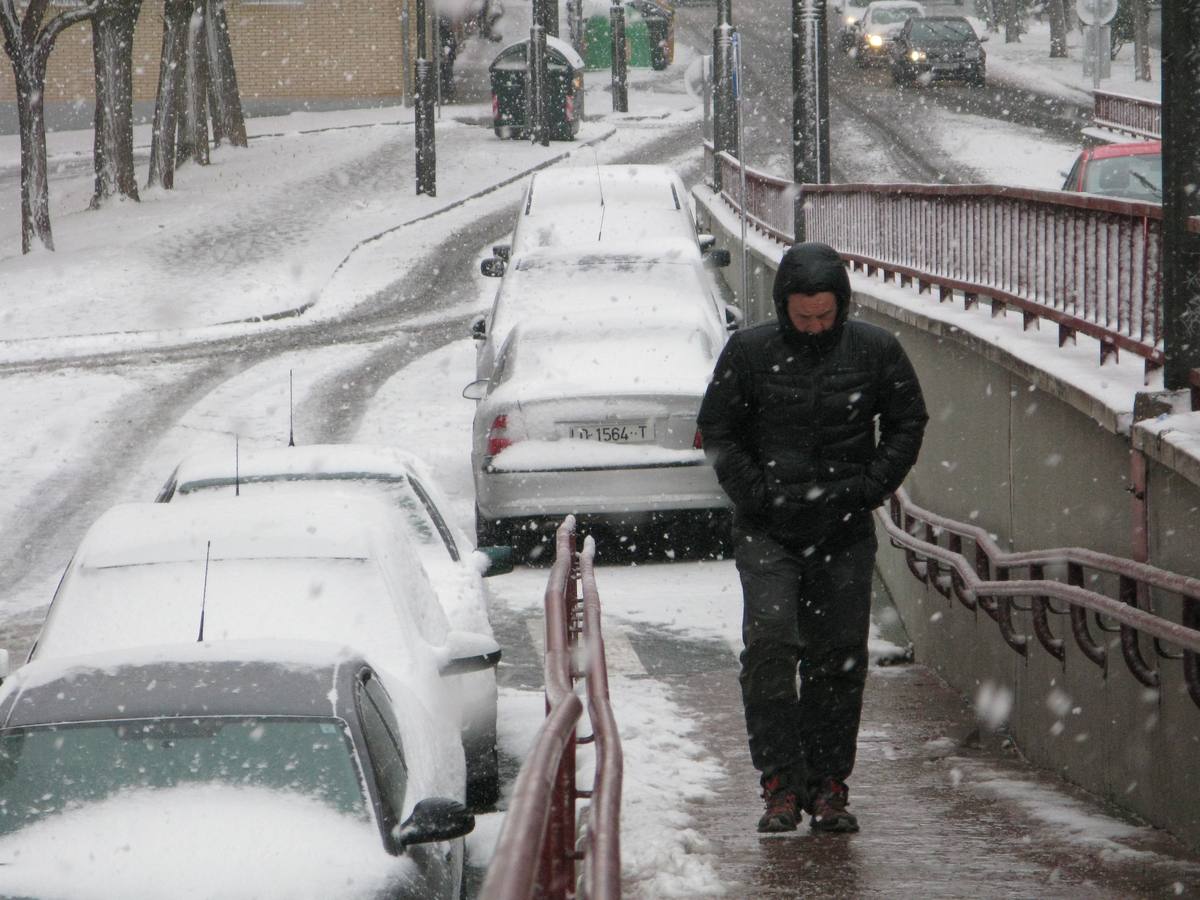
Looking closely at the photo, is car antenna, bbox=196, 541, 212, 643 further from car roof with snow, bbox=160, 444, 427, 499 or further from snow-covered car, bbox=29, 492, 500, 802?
car roof with snow, bbox=160, 444, 427, 499

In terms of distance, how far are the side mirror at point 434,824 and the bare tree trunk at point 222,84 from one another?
121 ft

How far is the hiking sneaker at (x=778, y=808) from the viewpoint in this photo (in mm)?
A: 5809

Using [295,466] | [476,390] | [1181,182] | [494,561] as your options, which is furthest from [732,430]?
[476,390]

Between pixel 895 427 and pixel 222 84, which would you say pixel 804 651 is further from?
pixel 222 84

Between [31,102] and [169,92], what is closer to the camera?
[31,102]

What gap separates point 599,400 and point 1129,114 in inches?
860

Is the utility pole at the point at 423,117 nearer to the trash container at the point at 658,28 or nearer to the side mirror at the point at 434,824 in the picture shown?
the side mirror at the point at 434,824

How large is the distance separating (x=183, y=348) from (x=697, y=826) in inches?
670

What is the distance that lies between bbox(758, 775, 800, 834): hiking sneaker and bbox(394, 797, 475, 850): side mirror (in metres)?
1.21

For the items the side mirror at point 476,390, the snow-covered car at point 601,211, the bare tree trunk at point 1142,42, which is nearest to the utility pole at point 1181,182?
the side mirror at point 476,390

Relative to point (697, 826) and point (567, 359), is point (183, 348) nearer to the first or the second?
point (567, 359)

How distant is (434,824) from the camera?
16.1 feet

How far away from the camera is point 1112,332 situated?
7082 millimetres

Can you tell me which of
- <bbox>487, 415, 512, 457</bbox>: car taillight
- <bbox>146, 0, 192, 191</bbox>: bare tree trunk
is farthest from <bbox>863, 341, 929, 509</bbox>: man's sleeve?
<bbox>146, 0, 192, 191</bbox>: bare tree trunk
